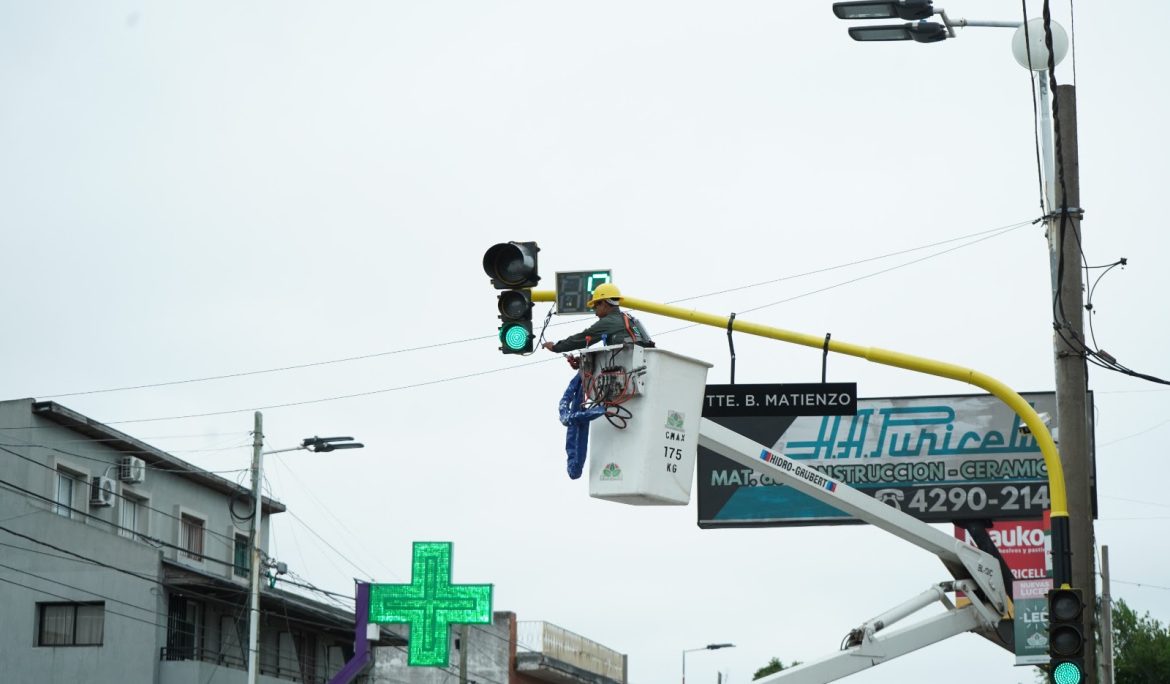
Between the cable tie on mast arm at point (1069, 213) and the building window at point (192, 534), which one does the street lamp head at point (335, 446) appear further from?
the cable tie on mast arm at point (1069, 213)

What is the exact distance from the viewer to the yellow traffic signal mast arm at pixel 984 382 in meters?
15.6

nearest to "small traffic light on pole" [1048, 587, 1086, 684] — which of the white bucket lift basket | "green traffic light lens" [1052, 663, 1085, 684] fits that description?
"green traffic light lens" [1052, 663, 1085, 684]

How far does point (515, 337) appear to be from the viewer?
1683 cm

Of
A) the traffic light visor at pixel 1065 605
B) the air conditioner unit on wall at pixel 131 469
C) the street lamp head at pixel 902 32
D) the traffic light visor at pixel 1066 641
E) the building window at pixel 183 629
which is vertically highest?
the street lamp head at pixel 902 32

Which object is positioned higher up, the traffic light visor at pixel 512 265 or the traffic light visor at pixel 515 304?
the traffic light visor at pixel 512 265

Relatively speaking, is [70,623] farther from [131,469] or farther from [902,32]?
[902,32]

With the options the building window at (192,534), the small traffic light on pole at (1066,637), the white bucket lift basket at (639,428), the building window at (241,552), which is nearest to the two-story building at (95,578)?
the building window at (192,534)

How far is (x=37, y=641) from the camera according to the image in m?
41.2

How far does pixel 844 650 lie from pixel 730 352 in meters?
6.80

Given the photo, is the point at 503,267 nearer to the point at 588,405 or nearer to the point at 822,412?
the point at 588,405

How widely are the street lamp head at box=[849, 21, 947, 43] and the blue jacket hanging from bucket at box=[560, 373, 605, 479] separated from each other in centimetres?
460

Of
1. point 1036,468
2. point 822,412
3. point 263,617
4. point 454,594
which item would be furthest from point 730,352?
point 263,617

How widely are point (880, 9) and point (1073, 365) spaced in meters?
4.10

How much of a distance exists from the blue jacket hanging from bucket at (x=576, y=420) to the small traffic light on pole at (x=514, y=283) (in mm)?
842
